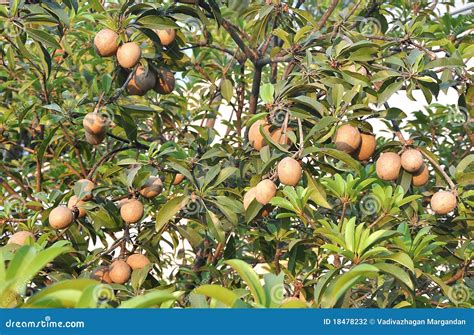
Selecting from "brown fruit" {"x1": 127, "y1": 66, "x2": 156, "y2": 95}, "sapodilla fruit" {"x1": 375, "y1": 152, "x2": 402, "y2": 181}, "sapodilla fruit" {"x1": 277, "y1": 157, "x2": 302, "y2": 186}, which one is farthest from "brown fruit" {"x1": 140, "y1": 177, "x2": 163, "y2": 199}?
"sapodilla fruit" {"x1": 375, "y1": 152, "x2": 402, "y2": 181}

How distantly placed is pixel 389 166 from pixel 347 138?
206 millimetres

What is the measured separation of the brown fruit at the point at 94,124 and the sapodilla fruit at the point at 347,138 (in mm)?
848

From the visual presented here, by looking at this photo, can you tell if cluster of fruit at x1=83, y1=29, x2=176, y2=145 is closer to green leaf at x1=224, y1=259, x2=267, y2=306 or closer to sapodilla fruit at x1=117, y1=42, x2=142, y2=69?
sapodilla fruit at x1=117, y1=42, x2=142, y2=69

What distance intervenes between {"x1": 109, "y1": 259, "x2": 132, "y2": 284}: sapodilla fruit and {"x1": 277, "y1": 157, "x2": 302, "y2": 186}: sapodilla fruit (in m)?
0.69

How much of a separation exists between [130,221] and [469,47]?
1.40m

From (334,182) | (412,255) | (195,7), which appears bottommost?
(412,255)

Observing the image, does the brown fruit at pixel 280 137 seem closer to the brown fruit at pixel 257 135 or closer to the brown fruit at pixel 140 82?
the brown fruit at pixel 257 135

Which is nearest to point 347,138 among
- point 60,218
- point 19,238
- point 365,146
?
point 365,146

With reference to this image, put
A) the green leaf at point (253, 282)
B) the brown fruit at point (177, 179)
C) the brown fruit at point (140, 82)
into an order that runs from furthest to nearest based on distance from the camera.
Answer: the brown fruit at point (177, 179), the brown fruit at point (140, 82), the green leaf at point (253, 282)

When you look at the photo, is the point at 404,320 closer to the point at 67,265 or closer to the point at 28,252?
the point at 28,252

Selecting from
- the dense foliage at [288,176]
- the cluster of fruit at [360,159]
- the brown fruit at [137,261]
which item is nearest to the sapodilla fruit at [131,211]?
the dense foliage at [288,176]

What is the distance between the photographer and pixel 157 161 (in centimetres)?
233

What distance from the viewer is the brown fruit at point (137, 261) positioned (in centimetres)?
225

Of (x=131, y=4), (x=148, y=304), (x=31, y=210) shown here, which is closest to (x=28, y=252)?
(x=148, y=304)
